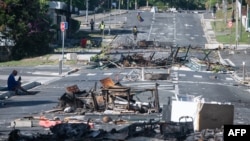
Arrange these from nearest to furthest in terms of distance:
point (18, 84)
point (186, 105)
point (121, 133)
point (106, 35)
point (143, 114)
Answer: point (121, 133) → point (186, 105) → point (143, 114) → point (18, 84) → point (106, 35)

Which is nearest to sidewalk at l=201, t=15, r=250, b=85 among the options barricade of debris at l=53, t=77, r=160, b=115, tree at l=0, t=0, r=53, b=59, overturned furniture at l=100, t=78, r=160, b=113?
tree at l=0, t=0, r=53, b=59

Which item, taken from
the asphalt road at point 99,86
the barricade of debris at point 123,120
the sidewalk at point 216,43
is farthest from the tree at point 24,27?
the barricade of debris at point 123,120

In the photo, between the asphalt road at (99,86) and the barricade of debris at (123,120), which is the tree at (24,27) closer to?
the asphalt road at (99,86)

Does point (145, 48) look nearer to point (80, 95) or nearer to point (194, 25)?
point (194, 25)

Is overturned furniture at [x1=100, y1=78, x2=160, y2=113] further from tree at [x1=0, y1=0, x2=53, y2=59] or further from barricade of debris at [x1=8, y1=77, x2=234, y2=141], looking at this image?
tree at [x1=0, y1=0, x2=53, y2=59]

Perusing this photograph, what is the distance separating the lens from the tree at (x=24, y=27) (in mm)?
72812

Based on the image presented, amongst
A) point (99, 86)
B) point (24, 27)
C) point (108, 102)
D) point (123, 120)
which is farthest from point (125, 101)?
point (24, 27)

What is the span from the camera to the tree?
239ft

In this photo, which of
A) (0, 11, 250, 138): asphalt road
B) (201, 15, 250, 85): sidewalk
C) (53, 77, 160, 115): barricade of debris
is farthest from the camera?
(201, 15, 250, 85): sidewalk

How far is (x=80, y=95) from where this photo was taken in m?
34.5

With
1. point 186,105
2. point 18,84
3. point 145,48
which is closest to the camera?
point 186,105

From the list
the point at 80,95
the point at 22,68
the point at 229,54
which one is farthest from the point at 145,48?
the point at 80,95

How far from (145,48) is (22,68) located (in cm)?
1974

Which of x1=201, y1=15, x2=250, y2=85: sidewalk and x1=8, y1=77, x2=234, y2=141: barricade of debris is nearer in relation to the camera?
x1=8, y1=77, x2=234, y2=141: barricade of debris
